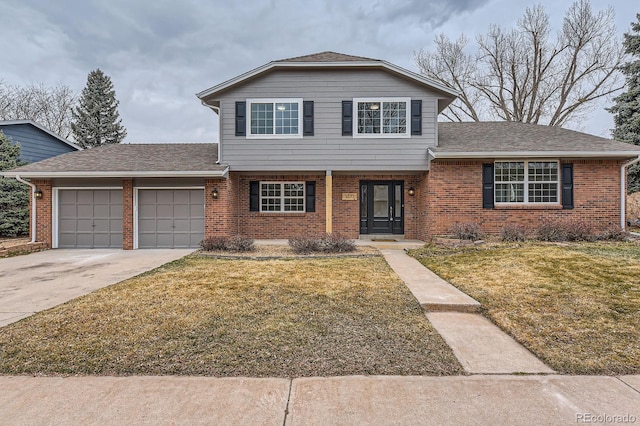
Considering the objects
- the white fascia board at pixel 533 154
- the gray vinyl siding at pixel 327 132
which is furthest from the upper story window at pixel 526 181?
the gray vinyl siding at pixel 327 132

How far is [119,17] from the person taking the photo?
15.1 m

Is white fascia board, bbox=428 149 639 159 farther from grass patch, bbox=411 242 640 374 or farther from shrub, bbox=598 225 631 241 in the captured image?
grass patch, bbox=411 242 640 374

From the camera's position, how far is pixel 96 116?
23.2m

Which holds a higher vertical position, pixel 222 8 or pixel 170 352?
pixel 222 8

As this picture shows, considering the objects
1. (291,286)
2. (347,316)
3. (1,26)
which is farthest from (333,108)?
(1,26)

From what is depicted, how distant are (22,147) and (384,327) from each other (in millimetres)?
18228

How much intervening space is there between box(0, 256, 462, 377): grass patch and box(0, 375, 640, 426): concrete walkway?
0.15 meters

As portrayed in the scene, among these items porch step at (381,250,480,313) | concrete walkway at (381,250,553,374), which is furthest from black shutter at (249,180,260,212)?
concrete walkway at (381,250,553,374)

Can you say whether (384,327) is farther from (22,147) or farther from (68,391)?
(22,147)

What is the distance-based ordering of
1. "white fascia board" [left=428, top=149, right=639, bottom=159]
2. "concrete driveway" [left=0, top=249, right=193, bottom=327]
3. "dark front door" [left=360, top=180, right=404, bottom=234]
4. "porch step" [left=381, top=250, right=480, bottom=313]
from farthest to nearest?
1. "dark front door" [left=360, top=180, right=404, bottom=234]
2. "white fascia board" [left=428, top=149, right=639, bottom=159]
3. "concrete driveway" [left=0, top=249, right=193, bottom=327]
4. "porch step" [left=381, top=250, right=480, bottom=313]

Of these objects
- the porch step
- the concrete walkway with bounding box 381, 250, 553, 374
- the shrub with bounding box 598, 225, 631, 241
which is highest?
the shrub with bounding box 598, 225, 631, 241

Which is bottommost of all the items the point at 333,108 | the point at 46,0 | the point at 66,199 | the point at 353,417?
the point at 353,417

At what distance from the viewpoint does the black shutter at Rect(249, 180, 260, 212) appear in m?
12.0

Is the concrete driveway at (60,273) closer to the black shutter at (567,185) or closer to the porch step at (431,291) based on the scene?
the porch step at (431,291)
